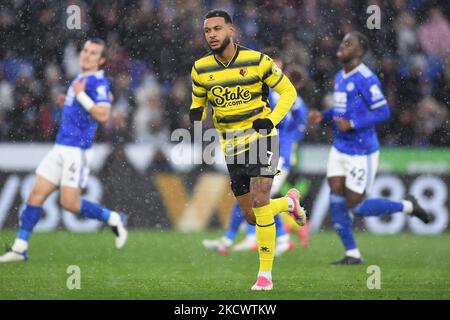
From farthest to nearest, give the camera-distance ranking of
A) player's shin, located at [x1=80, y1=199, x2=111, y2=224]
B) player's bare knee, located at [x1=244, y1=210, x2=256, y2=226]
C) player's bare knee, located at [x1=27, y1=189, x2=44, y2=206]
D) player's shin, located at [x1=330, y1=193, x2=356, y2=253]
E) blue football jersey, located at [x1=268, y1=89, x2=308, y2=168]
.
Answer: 1. blue football jersey, located at [x1=268, y1=89, x2=308, y2=168]
2. player's shin, located at [x1=80, y1=199, x2=111, y2=224]
3. player's shin, located at [x1=330, y1=193, x2=356, y2=253]
4. player's bare knee, located at [x1=27, y1=189, x2=44, y2=206]
5. player's bare knee, located at [x1=244, y1=210, x2=256, y2=226]

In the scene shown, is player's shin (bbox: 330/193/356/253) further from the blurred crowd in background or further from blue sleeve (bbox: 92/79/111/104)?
the blurred crowd in background

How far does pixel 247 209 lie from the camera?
8078mm

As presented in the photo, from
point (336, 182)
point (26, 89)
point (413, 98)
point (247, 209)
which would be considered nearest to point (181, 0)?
point (26, 89)

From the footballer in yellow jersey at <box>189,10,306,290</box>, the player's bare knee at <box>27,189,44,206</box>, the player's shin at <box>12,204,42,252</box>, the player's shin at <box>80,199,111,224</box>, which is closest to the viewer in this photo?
the footballer in yellow jersey at <box>189,10,306,290</box>

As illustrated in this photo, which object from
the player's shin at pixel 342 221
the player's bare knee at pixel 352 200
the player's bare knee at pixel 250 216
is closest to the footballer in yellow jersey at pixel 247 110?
the player's bare knee at pixel 250 216

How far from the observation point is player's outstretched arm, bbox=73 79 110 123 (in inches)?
391

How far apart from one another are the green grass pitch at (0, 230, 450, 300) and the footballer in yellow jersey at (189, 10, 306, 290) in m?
0.59

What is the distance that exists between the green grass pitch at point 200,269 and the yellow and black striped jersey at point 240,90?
4.04 feet

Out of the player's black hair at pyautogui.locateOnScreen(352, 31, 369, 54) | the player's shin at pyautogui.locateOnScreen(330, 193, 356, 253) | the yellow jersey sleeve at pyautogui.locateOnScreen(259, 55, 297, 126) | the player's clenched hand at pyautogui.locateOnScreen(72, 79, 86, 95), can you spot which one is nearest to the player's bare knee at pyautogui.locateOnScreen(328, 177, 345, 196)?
the player's shin at pyautogui.locateOnScreen(330, 193, 356, 253)

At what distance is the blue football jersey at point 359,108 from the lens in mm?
10008

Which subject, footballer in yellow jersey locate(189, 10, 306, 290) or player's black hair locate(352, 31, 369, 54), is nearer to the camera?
footballer in yellow jersey locate(189, 10, 306, 290)

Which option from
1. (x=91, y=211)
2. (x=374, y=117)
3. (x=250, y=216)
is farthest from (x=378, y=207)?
(x=91, y=211)

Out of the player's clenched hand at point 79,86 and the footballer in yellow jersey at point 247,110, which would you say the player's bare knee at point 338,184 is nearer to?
the footballer in yellow jersey at point 247,110

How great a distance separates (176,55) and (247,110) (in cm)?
625
